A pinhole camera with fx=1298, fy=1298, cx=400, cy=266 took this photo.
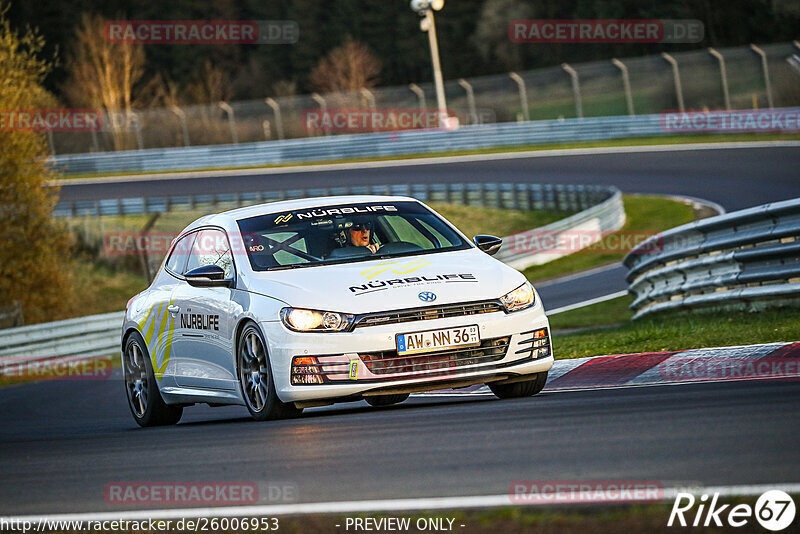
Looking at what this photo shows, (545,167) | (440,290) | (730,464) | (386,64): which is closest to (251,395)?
(440,290)

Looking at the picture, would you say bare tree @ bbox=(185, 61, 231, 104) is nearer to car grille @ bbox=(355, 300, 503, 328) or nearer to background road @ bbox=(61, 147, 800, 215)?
background road @ bbox=(61, 147, 800, 215)

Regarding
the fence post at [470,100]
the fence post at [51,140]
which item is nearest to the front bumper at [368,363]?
the fence post at [470,100]

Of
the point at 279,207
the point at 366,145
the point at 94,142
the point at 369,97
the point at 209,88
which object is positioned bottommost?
the point at 279,207

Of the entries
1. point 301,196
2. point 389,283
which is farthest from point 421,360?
point 301,196

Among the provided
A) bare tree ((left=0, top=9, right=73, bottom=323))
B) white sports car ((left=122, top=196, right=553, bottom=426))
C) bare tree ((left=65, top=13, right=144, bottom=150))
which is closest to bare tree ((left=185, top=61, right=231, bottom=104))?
bare tree ((left=65, top=13, right=144, bottom=150))

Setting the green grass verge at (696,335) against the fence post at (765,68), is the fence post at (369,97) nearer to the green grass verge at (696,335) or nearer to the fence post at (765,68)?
the fence post at (765,68)

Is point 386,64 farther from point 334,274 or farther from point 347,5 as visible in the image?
point 334,274

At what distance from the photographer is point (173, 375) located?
32.9 ft

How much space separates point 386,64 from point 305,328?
303ft

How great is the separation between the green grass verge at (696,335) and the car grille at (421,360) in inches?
109

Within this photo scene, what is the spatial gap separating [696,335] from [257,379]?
4416 mm

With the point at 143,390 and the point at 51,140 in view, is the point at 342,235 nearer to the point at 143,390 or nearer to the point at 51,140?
the point at 143,390

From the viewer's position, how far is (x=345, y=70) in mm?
87312

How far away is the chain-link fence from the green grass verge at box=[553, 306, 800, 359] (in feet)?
94.3
